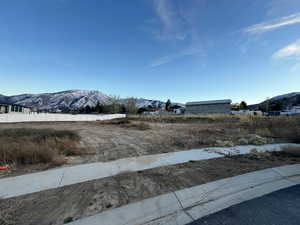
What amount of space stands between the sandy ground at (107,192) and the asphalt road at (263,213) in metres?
0.88

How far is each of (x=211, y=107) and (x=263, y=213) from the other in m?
60.9

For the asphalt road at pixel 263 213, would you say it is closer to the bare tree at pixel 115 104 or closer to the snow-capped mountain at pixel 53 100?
the bare tree at pixel 115 104

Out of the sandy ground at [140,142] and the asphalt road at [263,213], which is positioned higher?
the asphalt road at [263,213]

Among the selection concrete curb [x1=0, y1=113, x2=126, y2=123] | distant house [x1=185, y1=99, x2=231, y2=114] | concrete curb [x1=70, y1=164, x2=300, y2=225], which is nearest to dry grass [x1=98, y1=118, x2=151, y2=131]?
concrete curb [x1=0, y1=113, x2=126, y2=123]

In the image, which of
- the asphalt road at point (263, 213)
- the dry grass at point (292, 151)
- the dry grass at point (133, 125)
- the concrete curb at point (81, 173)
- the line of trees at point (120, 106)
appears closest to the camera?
the asphalt road at point (263, 213)

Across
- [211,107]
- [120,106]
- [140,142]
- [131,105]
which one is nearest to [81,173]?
[140,142]

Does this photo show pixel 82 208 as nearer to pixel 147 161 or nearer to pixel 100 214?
pixel 100 214

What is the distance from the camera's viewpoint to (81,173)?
3.66 meters

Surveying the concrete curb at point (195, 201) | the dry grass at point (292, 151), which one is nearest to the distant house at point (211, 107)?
the dry grass at point (292, 151)

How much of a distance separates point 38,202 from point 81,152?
3.05 m

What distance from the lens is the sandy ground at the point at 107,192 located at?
2148 mm

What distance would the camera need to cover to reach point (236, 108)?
75625mm

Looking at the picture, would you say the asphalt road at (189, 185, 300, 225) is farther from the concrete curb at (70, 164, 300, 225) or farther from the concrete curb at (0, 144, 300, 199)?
the concrete curb at (0, 144, 300, 199)

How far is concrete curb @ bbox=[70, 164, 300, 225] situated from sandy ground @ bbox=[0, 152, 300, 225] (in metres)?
0.18
